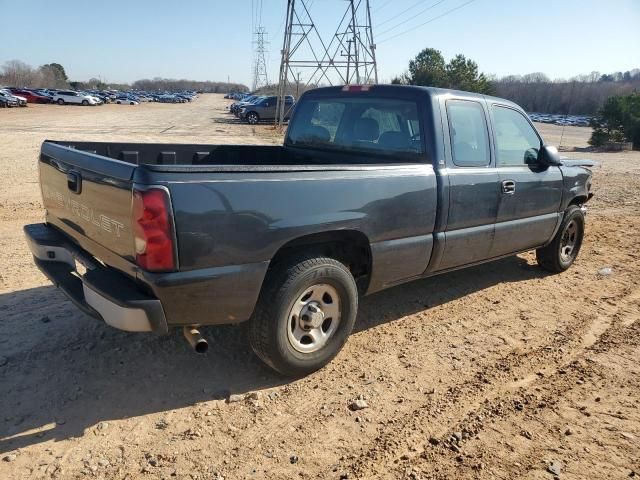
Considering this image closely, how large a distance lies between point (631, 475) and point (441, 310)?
218cm

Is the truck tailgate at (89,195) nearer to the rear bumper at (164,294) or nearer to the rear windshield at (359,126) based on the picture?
the rear bumper at (164,294)

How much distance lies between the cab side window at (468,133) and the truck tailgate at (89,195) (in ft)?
8.54

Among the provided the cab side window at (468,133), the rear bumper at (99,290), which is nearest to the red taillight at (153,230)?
the rear bumper at (99,290)

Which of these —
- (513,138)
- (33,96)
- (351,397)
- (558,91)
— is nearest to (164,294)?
(351,397)

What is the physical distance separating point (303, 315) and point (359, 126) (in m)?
1.99

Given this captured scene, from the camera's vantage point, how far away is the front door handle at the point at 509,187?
4.48 m

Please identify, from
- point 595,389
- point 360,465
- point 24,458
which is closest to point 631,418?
point 595,389

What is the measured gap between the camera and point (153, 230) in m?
2.56

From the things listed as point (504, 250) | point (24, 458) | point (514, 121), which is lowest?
point (24, 458)

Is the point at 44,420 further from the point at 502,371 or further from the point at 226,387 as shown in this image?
the point at 502,371

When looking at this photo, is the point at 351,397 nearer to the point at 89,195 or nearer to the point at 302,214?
the point at 302,214

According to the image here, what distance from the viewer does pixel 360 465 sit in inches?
103

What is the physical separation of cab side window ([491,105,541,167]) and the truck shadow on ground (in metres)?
1.86

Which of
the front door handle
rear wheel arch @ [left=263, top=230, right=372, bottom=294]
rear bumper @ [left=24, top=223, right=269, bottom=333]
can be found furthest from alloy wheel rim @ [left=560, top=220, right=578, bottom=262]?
rear bumper @ [left=24, top=223, right=269, bottom=333]
